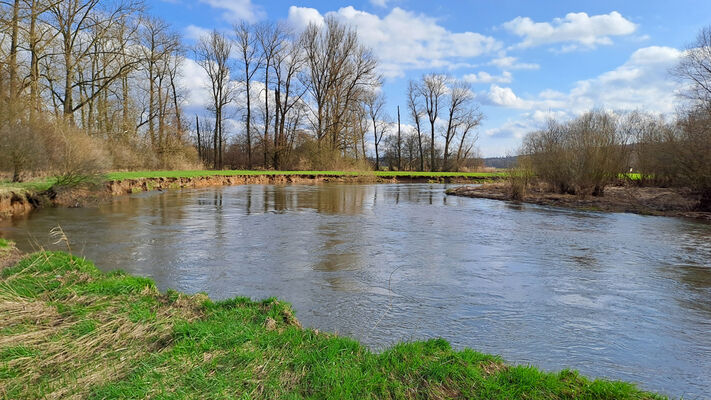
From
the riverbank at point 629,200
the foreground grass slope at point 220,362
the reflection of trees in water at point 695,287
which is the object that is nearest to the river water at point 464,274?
the reflection of trees in water at point 695,287

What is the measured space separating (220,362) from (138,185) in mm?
20871

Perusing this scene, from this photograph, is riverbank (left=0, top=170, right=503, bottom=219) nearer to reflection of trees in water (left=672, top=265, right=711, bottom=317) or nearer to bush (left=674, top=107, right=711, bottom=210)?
bush (left=674, top=107, right=711, bottom=210)

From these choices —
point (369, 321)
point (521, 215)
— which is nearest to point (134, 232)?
point (369, 321)

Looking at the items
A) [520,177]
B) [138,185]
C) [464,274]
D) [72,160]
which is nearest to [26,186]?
[72,160]

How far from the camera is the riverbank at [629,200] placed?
15766mm

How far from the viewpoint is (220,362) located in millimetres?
3270

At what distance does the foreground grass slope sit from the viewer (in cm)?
289

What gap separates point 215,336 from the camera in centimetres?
366

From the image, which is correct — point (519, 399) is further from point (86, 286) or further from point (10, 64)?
point (10, 64)

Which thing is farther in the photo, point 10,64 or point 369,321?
point 10,64

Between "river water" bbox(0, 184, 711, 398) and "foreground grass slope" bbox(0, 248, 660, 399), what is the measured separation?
2.32 ft

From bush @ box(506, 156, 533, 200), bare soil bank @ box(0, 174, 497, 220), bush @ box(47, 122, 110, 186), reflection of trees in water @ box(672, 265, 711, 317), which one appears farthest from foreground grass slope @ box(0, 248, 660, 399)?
bush @ box(506, 156, 533, 200)

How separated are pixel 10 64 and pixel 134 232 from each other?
42.0ft

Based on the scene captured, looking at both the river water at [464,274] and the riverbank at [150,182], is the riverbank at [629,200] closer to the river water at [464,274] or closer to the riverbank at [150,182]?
the river water at [464,274]
